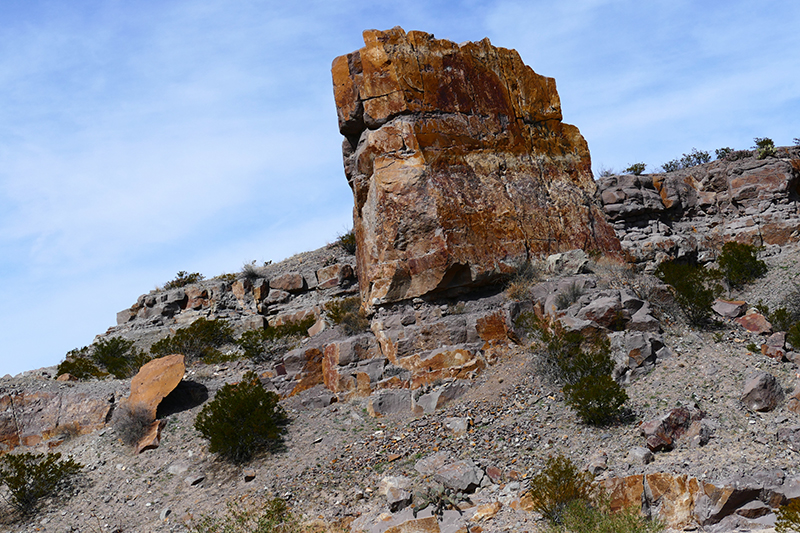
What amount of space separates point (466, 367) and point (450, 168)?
14.1ft

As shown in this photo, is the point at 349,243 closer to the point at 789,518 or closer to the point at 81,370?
the point at 81,370

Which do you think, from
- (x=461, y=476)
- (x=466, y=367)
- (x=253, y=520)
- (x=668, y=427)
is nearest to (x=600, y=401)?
(x=668, y=427)

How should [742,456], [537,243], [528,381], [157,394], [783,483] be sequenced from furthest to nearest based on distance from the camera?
[537,243] → [157,394] → [528,381] → [742,456] → [783,483]

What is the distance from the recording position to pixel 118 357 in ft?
62.5

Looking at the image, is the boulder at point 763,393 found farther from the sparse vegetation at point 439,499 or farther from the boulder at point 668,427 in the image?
the sparse vegetation at point 439,499

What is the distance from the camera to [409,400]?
10992 mm

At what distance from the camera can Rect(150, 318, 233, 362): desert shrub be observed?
658 inches

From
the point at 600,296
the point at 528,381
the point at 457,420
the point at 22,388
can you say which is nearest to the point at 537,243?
the point at 600,296

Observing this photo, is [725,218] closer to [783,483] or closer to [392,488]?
[783,483]

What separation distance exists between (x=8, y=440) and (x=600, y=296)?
12.5 metres

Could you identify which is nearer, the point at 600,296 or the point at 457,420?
the point at 457,420

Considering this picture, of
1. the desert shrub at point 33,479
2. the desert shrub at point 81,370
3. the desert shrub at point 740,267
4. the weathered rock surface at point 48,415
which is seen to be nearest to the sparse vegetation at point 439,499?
the desert shrub at point 33,479

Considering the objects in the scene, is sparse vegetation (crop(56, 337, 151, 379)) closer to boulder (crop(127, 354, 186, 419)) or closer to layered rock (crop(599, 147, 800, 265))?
boulder (crop(127, 354, 186, 419))

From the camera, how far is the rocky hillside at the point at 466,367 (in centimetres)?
784
